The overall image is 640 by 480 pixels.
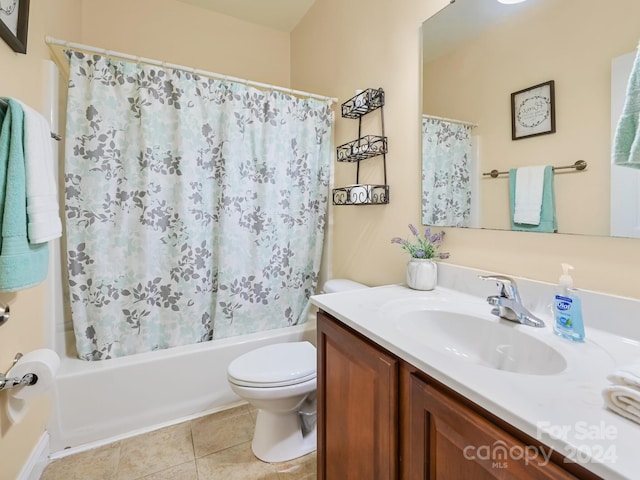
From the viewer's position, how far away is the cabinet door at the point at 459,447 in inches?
18.1

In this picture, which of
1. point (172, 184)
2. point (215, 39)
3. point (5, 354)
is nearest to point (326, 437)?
point (5, 354)

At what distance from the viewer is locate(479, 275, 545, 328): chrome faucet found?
33.4 inches

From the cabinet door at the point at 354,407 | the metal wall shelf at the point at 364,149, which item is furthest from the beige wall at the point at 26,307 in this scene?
the metal wall shelf at the point at 364,149

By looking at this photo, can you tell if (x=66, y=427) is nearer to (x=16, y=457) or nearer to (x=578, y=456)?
(x=16, y=457)

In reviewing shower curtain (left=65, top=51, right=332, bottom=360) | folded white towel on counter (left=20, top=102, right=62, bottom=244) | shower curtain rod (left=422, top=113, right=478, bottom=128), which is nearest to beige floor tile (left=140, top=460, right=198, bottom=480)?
shower curtain (left=65, top=51, right=332, bottom=360)

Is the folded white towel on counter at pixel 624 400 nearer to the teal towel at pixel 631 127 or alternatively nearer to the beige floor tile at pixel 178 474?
the teal towel at pixel 631 127

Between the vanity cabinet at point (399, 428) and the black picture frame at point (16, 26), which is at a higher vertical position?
the black picture frame at point (16, 26)

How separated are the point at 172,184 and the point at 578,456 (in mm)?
1813

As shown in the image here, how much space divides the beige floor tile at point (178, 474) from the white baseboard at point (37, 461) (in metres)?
0.42

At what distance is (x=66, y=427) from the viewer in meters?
1.43

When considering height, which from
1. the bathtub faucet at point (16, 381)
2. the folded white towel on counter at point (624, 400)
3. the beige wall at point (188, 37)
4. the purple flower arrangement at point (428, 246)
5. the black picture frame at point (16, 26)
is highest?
the beige wall at point (188, 37)

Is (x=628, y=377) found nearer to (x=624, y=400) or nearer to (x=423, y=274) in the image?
(x=624, y=400)

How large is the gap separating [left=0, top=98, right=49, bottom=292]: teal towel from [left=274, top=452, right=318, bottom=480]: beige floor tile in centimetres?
122

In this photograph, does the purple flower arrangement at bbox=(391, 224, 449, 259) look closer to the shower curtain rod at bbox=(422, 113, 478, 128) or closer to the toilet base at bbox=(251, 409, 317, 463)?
the shower curtain rod at bbox=(422, 113, 478, 128)
